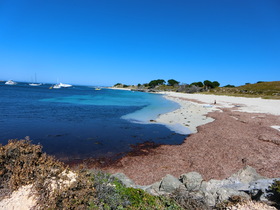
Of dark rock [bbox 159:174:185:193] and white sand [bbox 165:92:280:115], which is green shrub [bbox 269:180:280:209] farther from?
white sand [bbox 165:92:280:115]

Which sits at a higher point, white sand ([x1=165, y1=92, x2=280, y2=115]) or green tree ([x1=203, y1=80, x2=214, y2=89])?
green tree ([x1=203, y1=80, x2=214, y2=89])

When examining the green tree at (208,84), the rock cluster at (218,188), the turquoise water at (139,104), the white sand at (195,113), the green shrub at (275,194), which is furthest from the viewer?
the green tree at (208,84)

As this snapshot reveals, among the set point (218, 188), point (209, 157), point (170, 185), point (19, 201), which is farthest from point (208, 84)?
point (19, 201)

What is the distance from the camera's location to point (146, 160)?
1284 centimetres

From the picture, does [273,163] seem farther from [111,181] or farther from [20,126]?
[20,126]

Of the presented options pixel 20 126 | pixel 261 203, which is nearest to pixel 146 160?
pixel 261 203

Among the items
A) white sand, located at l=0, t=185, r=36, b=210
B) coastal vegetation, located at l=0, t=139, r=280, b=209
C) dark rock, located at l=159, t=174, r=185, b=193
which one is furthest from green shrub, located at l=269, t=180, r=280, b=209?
white sand, located at l=0, t=185, r=36, b=210

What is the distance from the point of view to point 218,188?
24.5ft

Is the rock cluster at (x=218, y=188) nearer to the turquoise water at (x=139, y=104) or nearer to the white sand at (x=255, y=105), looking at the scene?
the turquoise water at (x=139, y=104)

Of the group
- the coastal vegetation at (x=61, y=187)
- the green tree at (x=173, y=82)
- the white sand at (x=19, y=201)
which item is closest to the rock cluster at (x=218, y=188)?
the coastal vegetation at (x=61, y=187)

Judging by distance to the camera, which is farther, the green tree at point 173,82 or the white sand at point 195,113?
the green tree at point 173,82

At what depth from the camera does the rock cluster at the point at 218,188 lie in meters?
6.58

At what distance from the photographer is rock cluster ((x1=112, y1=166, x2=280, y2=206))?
21.6ft

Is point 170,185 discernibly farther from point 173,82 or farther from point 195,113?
point 173,82
